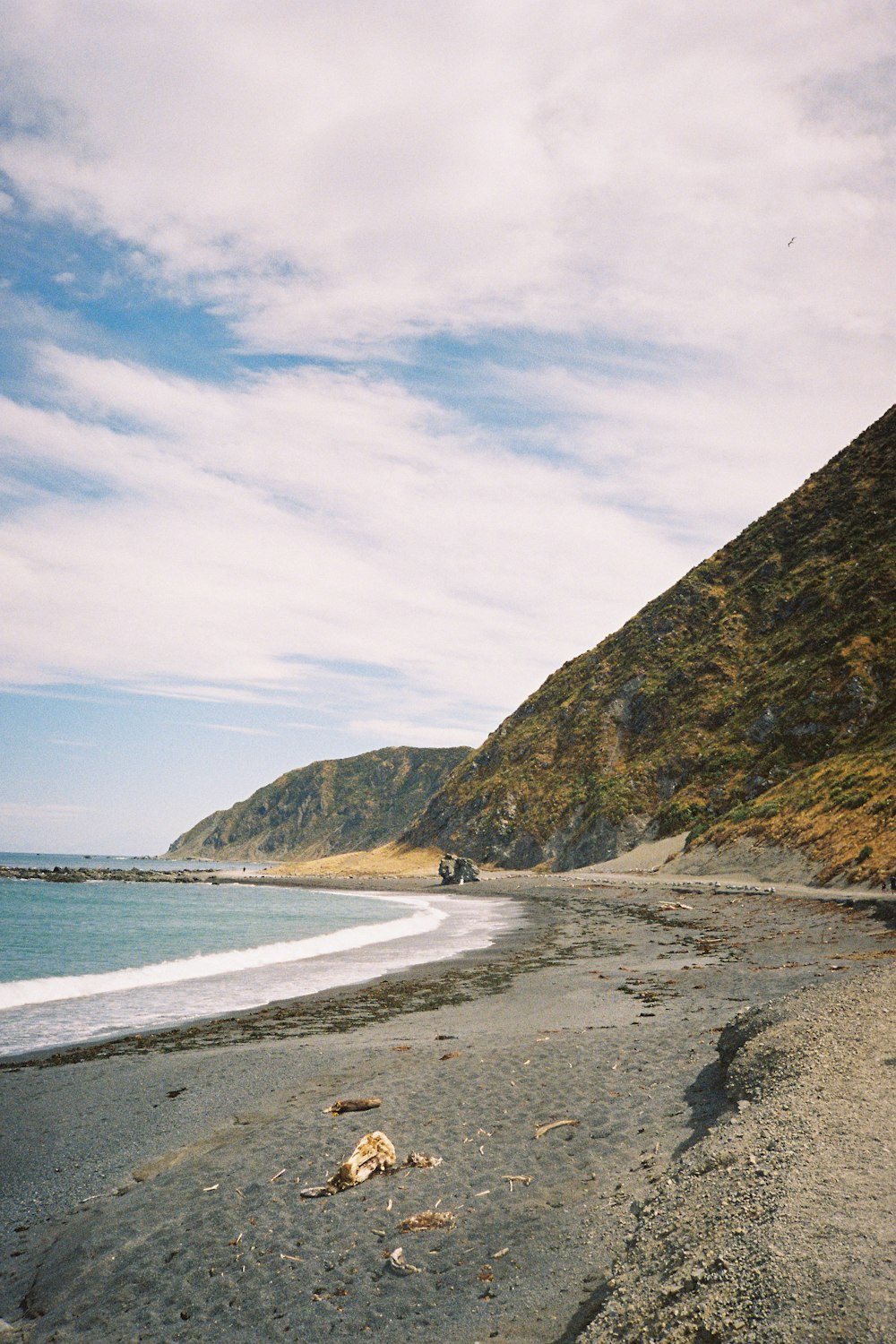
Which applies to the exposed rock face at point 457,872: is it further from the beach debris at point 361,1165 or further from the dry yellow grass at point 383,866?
the beach debris at point 361,1165

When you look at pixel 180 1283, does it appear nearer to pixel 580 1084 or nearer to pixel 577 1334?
pixel 577 1334

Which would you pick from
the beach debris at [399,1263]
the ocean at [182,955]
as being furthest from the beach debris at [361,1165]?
the ocean at [182,955]

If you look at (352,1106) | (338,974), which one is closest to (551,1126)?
(352,1106)

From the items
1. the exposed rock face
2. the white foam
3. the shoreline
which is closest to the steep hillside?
the exposed rock face

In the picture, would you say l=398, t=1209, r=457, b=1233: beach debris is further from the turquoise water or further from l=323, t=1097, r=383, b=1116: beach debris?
the turquoise water

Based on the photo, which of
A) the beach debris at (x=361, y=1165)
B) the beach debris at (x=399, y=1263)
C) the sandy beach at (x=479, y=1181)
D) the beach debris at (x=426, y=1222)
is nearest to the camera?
the sandy beach at (x=479, y=1181)

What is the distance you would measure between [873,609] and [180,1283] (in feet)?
242

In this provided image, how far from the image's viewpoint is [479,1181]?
6.50 meters

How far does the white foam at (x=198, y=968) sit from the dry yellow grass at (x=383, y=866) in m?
61.7

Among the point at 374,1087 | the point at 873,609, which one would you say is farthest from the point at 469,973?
the point at 873,609

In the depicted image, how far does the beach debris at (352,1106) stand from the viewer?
8.47 metres

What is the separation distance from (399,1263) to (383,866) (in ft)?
364

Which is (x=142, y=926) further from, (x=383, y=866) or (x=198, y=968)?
Answer: (x=383, y=866)

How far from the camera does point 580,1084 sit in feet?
28.5
